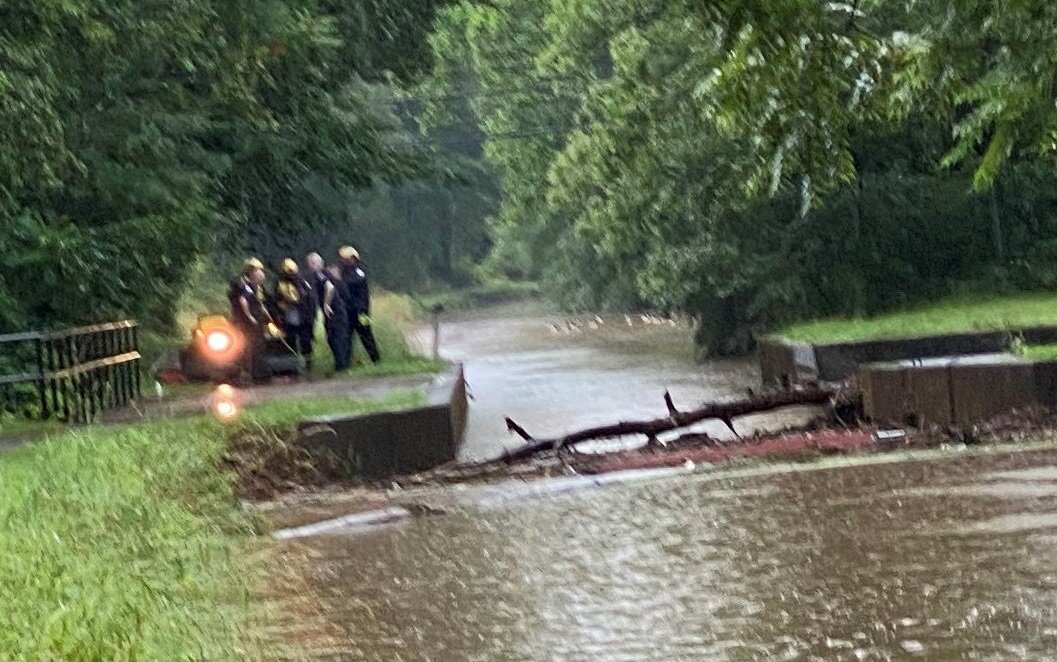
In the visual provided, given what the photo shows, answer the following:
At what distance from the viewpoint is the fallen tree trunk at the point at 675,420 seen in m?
14.6

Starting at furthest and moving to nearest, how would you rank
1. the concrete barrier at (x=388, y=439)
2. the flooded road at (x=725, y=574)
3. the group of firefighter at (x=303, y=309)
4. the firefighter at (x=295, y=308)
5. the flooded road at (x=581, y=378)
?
the firefighter at (x=295, y=308) < the group of firefighter at (x=303, y=309) < the flooded road at (x=581, y=378) < the concrete barrier at (x=388, y=439) < the flooded road at (x=725, y=574)

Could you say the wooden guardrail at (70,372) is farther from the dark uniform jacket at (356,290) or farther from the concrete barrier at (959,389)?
the concrete barrier at (959,389)

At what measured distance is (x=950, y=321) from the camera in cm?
2403

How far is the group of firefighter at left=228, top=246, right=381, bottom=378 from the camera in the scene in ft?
71.2

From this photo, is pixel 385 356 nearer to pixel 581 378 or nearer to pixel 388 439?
pixel 581 378

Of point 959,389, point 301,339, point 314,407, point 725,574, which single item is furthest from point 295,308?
point 725,574

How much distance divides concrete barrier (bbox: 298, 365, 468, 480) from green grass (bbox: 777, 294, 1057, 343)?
7.48 metres

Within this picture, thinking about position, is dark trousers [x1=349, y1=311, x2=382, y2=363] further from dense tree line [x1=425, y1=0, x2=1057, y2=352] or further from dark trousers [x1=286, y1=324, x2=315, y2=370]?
dense tree line [x1=425, y1=0, x2=1057, y2=352]

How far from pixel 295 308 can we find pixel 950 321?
8.92 metres

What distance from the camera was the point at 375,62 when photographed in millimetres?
27062

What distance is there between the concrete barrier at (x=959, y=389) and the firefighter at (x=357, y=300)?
28.5 ft

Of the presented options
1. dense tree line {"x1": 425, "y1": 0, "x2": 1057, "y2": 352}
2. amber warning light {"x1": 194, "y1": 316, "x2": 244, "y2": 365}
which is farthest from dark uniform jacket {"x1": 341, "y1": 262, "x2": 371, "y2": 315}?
dense tree line {"x1": 425, "y1": 0, "x2": 1057, "y2": 352}

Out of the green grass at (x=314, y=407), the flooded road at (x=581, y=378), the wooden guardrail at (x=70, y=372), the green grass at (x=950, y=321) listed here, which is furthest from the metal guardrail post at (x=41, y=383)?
the green grass at (x=950, y=321)

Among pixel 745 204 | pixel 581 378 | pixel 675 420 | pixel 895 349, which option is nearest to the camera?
pixel 675 420
